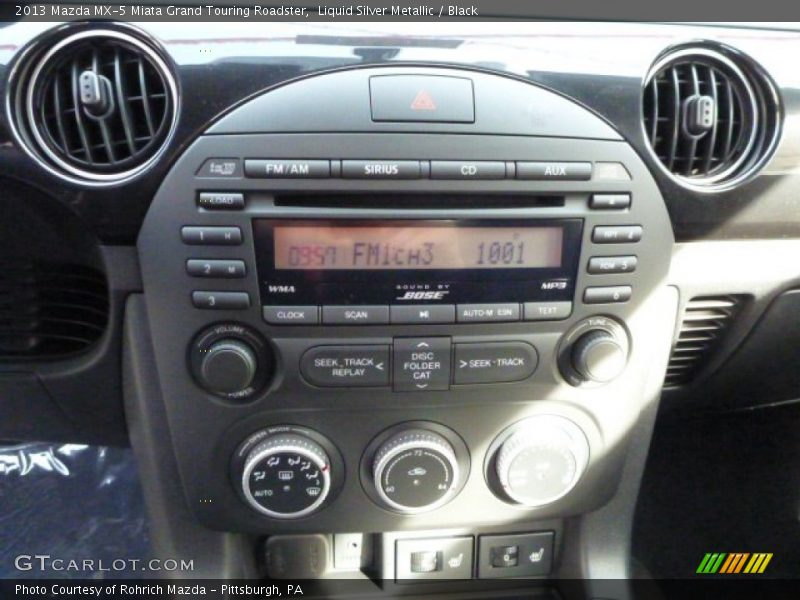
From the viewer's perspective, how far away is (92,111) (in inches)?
34.3

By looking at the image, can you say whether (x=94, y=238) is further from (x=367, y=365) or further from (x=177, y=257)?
(x=367, y=365)

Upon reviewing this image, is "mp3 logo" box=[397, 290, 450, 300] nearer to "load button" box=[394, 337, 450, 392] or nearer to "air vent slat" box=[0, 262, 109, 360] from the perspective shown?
"load button" box=[394, 337, 450, 392]

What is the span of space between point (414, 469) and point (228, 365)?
0.30m

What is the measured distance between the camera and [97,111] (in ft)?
2.85

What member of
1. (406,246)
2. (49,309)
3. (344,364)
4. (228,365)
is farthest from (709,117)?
(49,309)

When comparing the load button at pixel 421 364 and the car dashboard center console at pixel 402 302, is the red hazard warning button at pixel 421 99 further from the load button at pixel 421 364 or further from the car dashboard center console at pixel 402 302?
the load button at pixel 421 364

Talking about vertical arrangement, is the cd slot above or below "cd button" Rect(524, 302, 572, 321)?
above

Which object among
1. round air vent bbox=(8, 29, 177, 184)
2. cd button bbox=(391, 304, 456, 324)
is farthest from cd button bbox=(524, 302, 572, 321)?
round air vent bbox=(8, 29, 177, 184)

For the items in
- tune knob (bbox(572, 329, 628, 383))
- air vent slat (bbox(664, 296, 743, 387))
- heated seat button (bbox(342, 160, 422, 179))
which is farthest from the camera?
air vent slat (bbox(664, 296, 743, 387))

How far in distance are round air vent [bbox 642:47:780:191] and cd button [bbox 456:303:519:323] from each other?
0.93ft

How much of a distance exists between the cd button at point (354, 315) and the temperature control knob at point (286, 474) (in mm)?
184

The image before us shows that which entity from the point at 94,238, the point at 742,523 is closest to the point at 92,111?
the point at 94,238

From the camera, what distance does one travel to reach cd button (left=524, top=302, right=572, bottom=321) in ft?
3.15

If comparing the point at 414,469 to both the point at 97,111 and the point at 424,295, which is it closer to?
the point at 424,295
